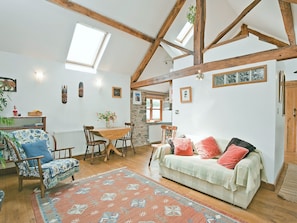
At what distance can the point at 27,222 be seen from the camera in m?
1.77

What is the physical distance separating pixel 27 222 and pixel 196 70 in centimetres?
364

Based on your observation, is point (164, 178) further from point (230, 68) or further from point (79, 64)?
point (79, 64)

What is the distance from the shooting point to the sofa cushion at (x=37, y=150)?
254cm

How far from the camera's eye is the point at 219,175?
7.23 feet

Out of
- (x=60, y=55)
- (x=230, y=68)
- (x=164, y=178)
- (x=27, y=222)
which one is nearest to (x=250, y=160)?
(x=164, y=178)

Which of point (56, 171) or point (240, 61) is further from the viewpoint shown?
point (240, 61)

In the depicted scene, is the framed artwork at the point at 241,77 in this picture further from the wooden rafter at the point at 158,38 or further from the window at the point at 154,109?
the window at the point at 154,109

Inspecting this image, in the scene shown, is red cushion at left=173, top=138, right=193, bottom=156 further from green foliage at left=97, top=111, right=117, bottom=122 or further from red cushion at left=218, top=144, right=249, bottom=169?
green foliage at left=97, top=111, right=117, bottom=122

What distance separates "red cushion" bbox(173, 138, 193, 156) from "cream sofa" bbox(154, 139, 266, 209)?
13cm

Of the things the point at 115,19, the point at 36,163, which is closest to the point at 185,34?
the point at 115,19

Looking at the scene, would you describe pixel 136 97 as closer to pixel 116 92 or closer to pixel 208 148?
pixel 116 92

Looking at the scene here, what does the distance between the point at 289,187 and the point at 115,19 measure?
15.3ft

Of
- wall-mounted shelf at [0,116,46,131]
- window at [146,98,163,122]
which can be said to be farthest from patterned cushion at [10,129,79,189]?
window at [146,98,163,122]

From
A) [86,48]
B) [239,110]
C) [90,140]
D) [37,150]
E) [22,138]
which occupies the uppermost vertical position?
[86,48]
